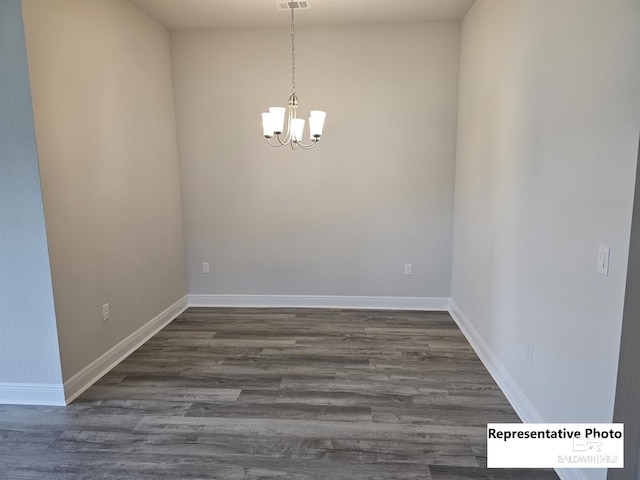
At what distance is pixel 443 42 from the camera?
367 cm

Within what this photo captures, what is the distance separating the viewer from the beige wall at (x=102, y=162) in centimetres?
231

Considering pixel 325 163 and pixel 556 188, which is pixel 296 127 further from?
pixel 556 188

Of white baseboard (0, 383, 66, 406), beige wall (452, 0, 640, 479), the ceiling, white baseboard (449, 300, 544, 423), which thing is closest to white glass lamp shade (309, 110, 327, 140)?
the ceiling

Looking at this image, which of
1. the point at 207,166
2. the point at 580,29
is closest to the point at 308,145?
the point at 207,166

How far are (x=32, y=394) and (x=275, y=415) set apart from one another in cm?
158

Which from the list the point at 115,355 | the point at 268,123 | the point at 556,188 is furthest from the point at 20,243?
the point at 556,188

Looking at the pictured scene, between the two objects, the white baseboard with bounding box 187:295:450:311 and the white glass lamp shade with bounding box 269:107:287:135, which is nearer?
the white glass lamp shade with bounding box 269:107:287:135

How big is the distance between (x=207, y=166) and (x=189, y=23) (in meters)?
1.36

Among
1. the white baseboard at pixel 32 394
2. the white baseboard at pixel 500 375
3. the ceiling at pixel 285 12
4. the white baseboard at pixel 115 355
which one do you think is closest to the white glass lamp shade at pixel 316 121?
the ceiling at pixel 285 12

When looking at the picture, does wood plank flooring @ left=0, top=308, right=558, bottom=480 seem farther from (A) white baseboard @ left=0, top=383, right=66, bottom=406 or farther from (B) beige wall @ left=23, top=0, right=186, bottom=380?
(B) beige wall @ left=23, top=0, right=186, bottom=380

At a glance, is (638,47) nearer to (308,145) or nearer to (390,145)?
(390,145)

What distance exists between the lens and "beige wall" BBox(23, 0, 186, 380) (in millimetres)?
2314

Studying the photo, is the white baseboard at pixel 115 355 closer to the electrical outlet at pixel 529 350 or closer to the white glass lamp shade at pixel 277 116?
the white glass lamp shade at pixel 277 116

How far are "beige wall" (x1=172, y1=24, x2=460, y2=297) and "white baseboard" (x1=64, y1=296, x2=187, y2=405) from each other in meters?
0.60
